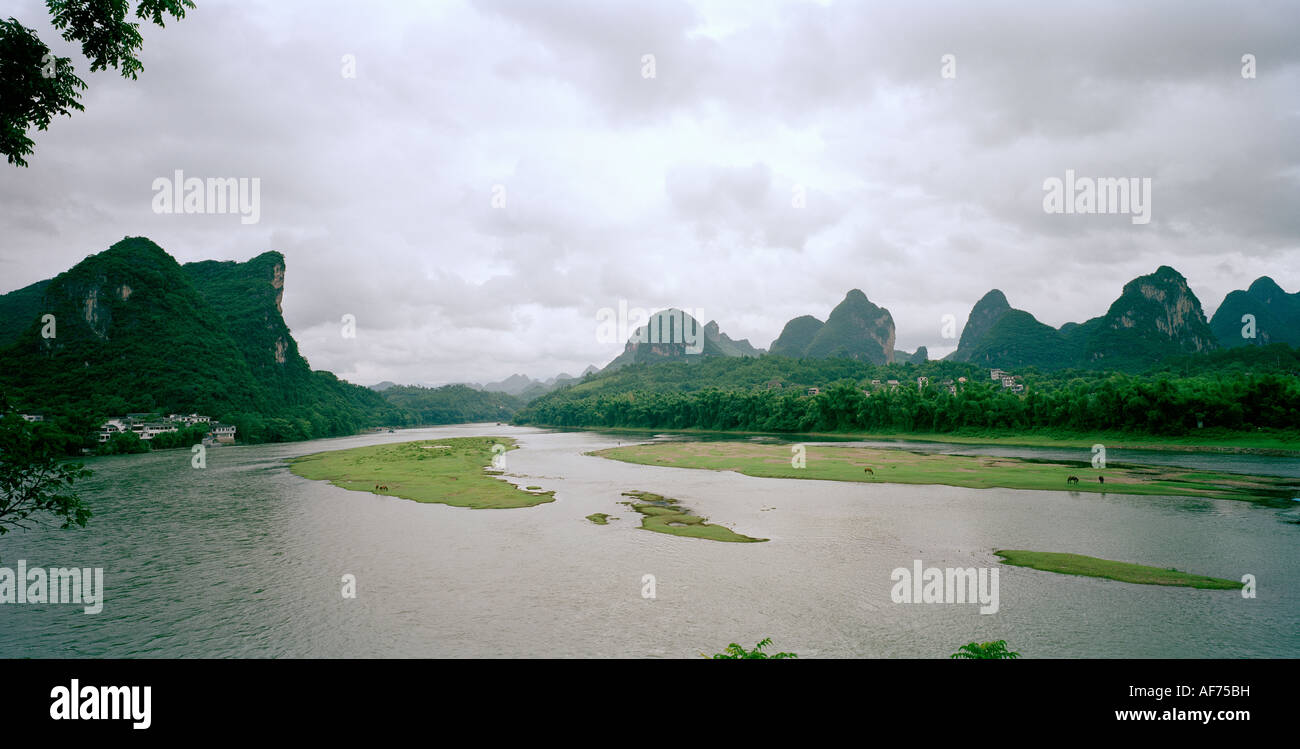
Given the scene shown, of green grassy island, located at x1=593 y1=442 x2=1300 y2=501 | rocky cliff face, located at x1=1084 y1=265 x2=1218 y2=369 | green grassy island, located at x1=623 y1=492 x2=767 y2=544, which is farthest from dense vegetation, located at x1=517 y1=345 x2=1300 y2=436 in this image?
green grassy island, located at x1=623 y1=492 x2=767 y2=544

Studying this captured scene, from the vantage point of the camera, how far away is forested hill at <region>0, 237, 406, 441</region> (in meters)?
105

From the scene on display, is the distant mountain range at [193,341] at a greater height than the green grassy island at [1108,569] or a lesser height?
greater

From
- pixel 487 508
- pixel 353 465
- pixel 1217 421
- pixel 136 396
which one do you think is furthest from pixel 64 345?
pixel 1217 421

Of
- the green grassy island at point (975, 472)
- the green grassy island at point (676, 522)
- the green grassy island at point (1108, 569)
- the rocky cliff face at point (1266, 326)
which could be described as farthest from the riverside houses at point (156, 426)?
the rocky cliff face at point (1266, 326)

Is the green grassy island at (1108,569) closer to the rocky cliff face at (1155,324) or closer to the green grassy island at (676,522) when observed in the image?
the green grassy island at (676,522)

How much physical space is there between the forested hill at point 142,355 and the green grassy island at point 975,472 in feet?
299

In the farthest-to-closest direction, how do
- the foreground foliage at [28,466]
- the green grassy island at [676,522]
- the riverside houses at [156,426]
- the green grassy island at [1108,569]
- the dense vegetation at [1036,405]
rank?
1. the riverside houses at [156,426]
2. the dense vegetation at [1036,405]
3. the green grassy island at [676,522]
4. the green grassy island at [1108,569]
5. the foreground foliage at [28,466]

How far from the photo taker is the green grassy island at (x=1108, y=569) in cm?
1767

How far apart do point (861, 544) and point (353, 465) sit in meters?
50.6

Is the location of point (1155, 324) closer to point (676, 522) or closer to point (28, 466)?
point (676, 522)

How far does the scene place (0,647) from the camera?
1446cm

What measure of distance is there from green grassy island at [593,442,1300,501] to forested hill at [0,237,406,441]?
91096 mm
